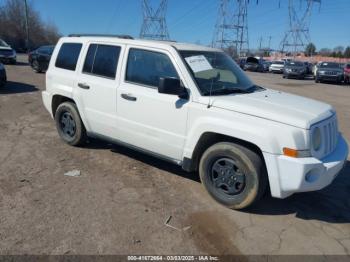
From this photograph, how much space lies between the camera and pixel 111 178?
4801 millimetres

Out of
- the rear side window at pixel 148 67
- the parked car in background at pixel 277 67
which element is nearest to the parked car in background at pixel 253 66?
the parked car in background at pixel 277 67

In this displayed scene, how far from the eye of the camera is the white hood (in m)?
3.61

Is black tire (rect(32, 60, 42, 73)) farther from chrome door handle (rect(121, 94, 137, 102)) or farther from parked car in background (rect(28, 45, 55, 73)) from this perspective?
chrome door handle (rect(121, 94, 137, 102))

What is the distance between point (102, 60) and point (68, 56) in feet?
3.13

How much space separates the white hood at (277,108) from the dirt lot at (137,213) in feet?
3.91

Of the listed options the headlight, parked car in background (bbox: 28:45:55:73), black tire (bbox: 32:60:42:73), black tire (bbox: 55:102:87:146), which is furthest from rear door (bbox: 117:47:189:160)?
black tire (bbox: 32:60:42:73)

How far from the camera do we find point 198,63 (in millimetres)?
4496

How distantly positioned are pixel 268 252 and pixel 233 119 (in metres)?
1.45

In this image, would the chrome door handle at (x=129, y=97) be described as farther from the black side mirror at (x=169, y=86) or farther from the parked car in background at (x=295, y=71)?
the parked car in background at (x=295, y=71)

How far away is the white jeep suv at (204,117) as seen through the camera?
11.9 ft

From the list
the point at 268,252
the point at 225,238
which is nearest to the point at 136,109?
the point at 225,238

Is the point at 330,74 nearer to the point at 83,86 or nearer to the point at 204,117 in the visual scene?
the point at 83,86

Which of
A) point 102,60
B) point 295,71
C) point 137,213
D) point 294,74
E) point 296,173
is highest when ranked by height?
point 102,60

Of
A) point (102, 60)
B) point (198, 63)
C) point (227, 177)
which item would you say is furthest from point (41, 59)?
point (227, 177)
